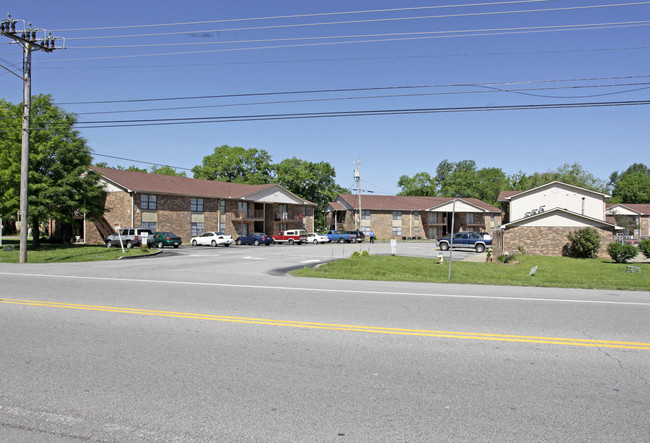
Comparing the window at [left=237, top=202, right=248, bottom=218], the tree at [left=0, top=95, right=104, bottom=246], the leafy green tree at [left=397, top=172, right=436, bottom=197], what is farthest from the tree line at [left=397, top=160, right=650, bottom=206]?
the tree at [left=0, top=95, right=104, bottom=246]

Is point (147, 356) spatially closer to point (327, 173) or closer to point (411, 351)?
point (411, 351)

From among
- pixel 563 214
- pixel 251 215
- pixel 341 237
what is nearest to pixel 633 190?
pixel 341 237

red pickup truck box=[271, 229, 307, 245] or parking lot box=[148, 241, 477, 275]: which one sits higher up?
red pickup truck box=[271, 229, 307, 245]

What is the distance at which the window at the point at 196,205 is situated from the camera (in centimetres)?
5031

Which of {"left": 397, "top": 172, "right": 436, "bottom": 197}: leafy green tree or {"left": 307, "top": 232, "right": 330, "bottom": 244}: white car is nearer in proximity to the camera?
{"left": 307, "top": 232, "right": 330, "bottom": 244}: white car

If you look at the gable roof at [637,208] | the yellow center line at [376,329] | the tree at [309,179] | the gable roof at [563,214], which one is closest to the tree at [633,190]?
the gable roof at [637,208]

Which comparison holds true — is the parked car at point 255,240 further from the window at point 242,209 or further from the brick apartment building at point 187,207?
the window at point 242,209

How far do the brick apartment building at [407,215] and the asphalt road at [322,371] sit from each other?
61.3 metres

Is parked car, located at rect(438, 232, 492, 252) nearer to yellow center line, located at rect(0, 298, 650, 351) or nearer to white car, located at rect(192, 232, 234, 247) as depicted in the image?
white car, located at rect(192, 232, 234, 247)

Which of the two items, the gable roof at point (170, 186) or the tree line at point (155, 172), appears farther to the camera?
the gable roof at point (170, 186)

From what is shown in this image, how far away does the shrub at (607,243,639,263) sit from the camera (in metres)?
28.0

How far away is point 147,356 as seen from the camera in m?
5.83

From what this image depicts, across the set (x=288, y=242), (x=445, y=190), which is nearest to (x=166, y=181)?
(x=288, y=242)

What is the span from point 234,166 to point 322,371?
246ft
